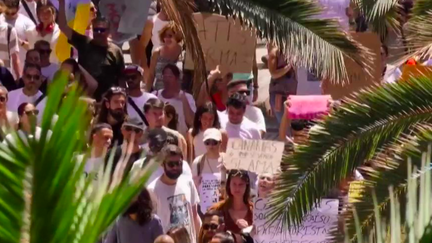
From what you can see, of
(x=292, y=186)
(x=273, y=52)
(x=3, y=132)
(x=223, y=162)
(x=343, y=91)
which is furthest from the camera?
(x=273, y=52)

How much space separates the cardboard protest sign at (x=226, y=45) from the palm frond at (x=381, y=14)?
108cm

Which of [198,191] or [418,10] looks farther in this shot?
[198,191]

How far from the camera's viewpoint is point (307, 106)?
30.5ft

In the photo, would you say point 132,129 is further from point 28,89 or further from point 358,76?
point 358,76

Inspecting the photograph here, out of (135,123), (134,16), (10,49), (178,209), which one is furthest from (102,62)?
(178,209)

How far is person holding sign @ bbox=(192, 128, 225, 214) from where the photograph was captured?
28.0 ft

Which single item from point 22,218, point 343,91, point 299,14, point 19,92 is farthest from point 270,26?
point 22,218

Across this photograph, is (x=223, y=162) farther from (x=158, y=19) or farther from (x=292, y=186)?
(x=158, y=19)

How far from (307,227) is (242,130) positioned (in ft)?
6.16

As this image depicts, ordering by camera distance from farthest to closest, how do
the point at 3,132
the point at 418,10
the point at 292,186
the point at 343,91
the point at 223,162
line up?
the point at 343,91
the point at 223,162
the point at 418,10
the point at 292,186
the point at 3,132

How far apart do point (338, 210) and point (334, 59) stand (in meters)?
1.05

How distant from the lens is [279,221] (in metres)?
7.23

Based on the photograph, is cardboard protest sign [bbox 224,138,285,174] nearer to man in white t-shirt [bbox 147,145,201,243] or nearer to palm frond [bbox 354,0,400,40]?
man in white t-shirt [bbox 147,145,201,243]

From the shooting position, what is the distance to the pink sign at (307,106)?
30.1ft
